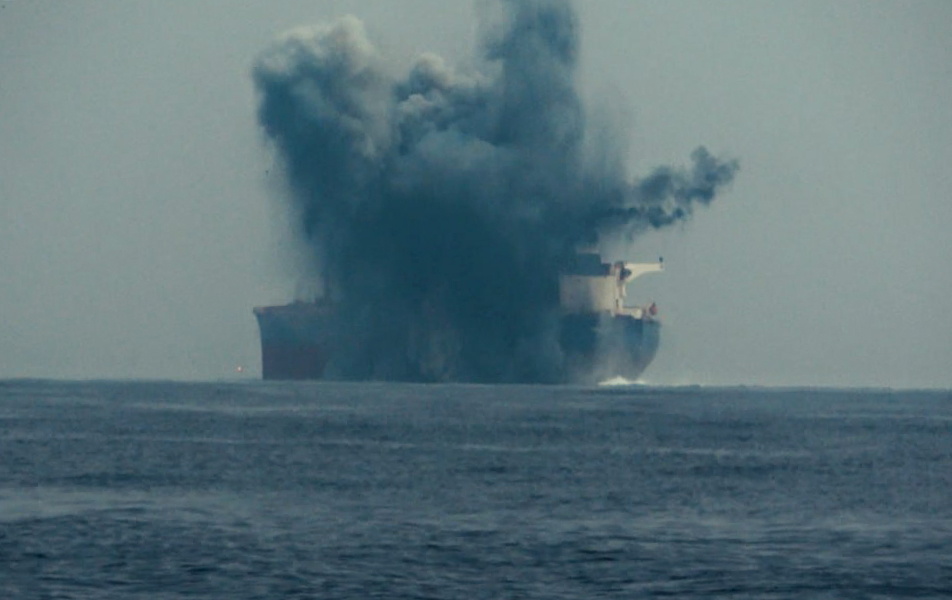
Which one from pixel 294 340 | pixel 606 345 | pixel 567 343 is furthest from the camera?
pixel 294 340

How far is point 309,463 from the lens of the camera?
2562 inches

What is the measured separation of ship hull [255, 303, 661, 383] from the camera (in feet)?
551

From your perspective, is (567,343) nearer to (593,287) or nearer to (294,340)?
(593,287)

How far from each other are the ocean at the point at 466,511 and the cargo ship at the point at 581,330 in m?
72.2

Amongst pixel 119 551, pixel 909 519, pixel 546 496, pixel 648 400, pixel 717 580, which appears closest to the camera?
pixel 717 580

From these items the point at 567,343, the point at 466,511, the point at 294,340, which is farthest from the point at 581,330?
the point at 466,511

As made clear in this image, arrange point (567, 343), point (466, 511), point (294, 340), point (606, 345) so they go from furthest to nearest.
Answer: point (294, 340), point (606, 345), point (567, 343), point (466, 511)

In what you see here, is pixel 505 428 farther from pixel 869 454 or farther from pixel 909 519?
pixel 909 519

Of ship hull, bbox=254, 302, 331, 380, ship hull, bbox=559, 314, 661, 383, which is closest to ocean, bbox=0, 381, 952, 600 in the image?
ship hull, bbox=559, 314, 661, 383

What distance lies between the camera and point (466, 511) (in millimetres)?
49156

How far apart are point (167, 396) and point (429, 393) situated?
19.0 metres

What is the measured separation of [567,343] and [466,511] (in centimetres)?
11849

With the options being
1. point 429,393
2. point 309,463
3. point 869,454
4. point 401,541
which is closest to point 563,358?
point 429,393

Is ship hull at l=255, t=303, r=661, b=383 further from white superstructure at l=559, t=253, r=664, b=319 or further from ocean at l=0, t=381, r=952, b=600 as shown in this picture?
ocean at l=0, t=381, r=952, b=600
